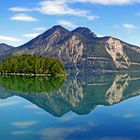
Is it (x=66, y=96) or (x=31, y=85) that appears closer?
(x=66, y=96)

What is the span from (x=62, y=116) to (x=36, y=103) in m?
21.7

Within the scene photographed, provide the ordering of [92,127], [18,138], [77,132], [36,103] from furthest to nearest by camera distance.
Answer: [36,103] < [92,127] < [77,132] < [18,138]

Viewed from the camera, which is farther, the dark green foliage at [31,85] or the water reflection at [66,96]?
the dark green foliage at [31,85]

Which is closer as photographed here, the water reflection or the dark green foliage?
the water reflection

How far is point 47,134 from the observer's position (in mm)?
44625

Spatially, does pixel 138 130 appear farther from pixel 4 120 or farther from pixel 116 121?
pixel 4 120

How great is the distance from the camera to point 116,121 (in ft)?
185

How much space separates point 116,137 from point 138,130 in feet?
19.2

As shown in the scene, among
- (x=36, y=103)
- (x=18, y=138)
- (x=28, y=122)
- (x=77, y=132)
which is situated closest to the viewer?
(x=18, y=138)

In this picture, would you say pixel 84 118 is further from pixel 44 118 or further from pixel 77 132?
pixel 77 132

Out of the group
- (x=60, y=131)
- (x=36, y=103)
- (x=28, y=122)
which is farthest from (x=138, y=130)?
(x=36, y=103)

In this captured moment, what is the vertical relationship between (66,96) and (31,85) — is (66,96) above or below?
below

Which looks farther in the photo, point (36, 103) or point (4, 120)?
point (36, 103)

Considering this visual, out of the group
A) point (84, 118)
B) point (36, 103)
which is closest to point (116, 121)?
point (84, 118)
